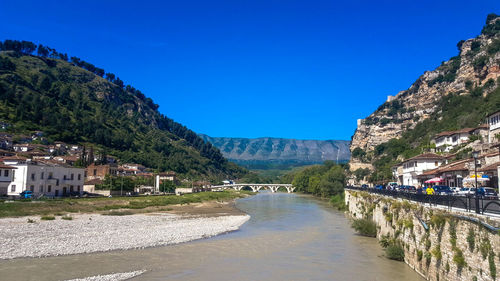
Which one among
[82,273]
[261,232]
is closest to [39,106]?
[261,232]

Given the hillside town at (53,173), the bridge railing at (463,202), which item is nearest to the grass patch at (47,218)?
the hillside town at (53,173)

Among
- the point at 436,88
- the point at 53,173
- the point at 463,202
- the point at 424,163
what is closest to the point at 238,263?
the point at 463,202

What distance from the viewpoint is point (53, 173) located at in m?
62.8

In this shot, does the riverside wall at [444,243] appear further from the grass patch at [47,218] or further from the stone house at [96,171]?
the stone house at [96,171]

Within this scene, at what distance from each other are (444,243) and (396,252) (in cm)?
768

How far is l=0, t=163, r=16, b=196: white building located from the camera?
5506cm

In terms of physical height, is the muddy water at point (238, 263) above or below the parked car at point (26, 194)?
below

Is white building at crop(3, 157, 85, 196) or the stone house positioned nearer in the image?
white building at crop(3, 157, 85, 196)

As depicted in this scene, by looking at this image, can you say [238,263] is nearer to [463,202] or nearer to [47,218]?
[463,202]

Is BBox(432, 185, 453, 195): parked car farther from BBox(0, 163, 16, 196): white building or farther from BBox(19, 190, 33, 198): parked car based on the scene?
BBox(0, 163, 16, 196): white building

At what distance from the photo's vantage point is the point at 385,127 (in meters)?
146

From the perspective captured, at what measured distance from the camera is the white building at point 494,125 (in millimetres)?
53062

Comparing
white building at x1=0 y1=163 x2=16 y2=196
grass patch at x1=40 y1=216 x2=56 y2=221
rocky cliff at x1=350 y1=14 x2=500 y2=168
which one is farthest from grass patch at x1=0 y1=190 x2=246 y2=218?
rocky cliff at x1=350 y1=14 x2=500 y2=168

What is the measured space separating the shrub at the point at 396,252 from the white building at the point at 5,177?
55.4 m
